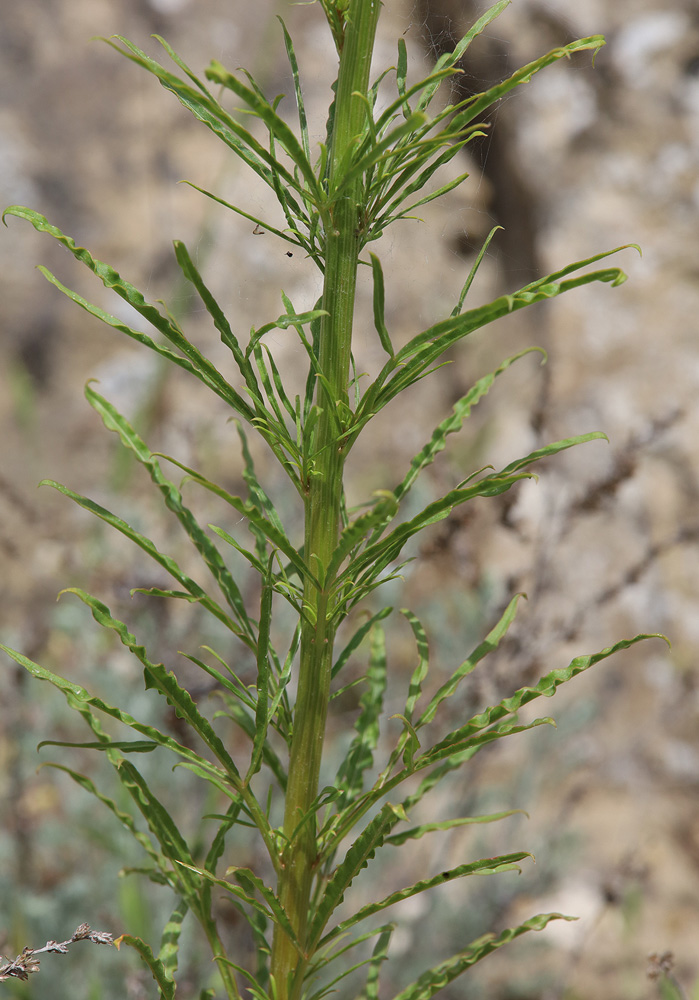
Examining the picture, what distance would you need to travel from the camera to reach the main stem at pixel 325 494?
1.76 ft

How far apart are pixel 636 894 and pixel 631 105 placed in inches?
76.8

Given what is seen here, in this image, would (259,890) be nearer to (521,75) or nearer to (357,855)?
(357,855)

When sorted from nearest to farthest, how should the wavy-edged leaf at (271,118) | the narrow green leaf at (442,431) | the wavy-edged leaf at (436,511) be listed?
1. the wavy-edged leaf at (271,118)
2. the wavy-edged leaf at (436,511)
3. the narrow green leaf at (442,431)

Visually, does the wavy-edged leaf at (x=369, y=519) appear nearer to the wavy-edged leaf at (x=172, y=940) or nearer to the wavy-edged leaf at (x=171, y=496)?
the wavy-edged leaf at (x=171, y=496)

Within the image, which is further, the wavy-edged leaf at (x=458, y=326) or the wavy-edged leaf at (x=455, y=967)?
the wavy-edged leaf at (x=455, y=967)

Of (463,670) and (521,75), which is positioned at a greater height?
(521,75)

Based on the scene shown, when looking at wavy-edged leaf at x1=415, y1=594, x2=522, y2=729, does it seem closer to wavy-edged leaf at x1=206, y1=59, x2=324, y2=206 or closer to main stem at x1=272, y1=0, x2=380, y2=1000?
main stem at x1=272, y1=0, x2=380, y2=1000

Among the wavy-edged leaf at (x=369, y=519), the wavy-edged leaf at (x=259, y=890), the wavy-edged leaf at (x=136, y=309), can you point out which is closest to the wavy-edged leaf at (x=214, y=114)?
the wavy-edged leaf at (x=136, y=309)

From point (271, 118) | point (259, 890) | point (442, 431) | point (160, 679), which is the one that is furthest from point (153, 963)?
point (271, 118)

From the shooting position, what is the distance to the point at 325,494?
0.59 m

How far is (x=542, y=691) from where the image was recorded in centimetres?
56

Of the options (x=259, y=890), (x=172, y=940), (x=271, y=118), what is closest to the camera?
(x=271, y=118)

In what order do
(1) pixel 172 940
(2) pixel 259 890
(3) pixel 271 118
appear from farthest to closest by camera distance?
(1) pixel 172 940, (2) pixel 259 890, (3) pixel 271 118

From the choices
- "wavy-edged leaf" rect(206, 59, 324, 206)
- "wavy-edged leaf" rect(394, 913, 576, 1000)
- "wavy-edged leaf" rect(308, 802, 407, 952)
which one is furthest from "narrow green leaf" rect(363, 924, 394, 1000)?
"wavy-edged leaf" rect(206, 59, 324, 206)
